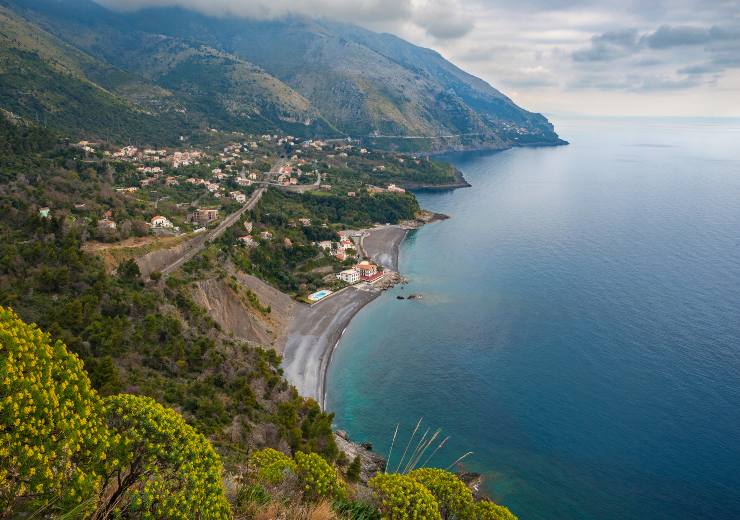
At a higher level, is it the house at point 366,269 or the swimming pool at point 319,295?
the house at point 366,269

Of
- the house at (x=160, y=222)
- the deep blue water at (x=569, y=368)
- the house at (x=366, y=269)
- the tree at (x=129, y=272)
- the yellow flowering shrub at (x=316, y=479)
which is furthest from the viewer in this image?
the house at (x=366, y=269)

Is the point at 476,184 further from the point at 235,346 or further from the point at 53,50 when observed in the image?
the point at 53,50

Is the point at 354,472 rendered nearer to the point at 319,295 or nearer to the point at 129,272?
the point at 129,272

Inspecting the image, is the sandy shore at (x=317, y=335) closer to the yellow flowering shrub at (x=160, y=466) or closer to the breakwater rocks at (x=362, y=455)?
the breakwater rocks at (x=362, y=455)

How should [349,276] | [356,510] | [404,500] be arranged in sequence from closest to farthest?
[404,500] < [356,510] < [349,276]

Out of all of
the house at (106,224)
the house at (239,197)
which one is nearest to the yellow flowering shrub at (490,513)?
the house at (106,224)

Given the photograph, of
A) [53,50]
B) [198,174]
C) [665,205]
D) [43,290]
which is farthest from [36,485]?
[53,50]

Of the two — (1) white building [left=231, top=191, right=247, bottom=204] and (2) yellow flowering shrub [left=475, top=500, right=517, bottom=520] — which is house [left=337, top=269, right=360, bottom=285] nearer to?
(1) white building [left=231, top=191, right=247, bottom=204]

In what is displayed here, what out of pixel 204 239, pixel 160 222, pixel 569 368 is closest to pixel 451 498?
pixel 569 368
